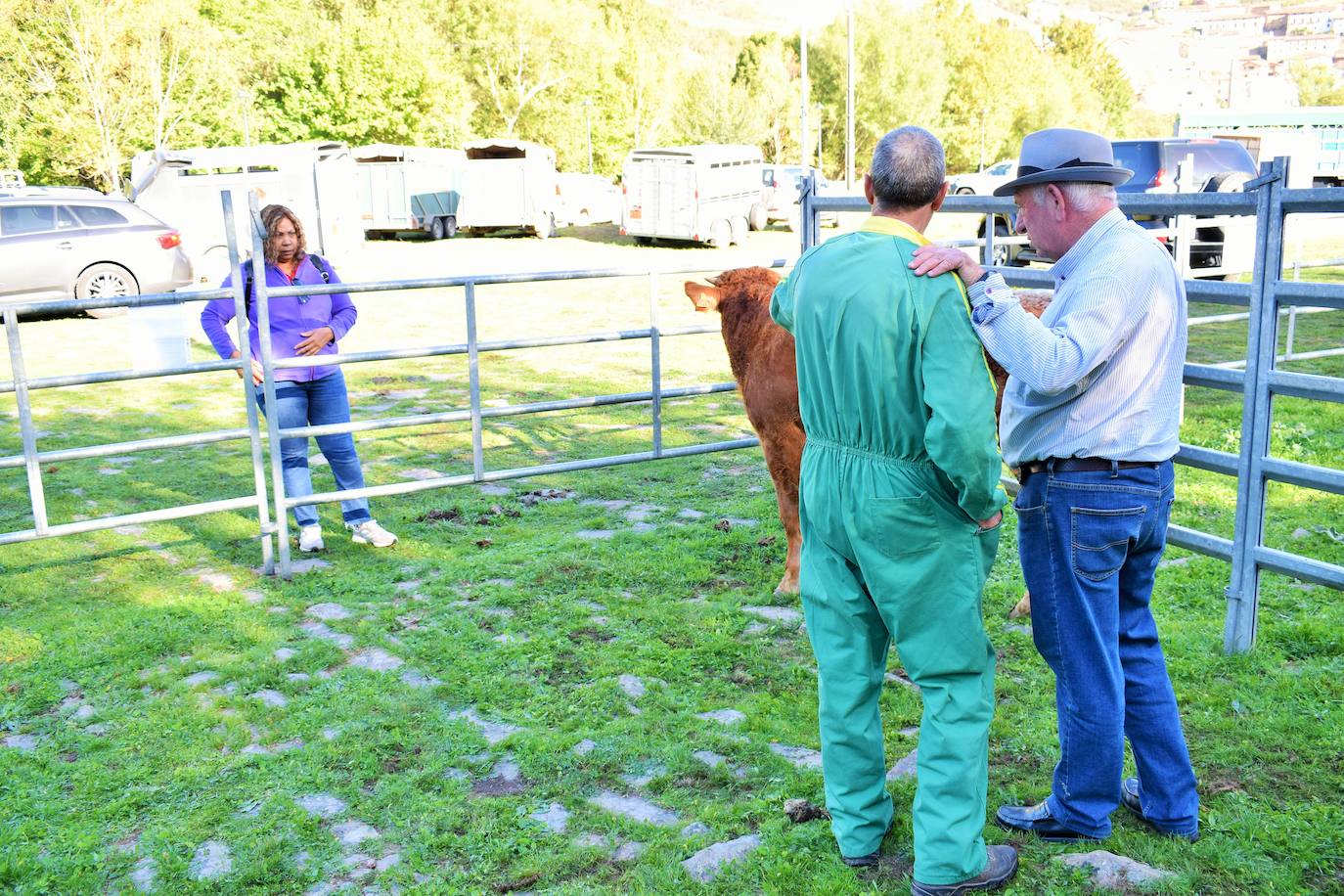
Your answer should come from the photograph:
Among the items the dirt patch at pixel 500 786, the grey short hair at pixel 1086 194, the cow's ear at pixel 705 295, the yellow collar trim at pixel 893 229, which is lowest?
the dirt patch at pixel 500 786

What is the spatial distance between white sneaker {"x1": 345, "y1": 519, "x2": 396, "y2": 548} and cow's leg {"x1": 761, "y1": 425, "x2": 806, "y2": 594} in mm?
2360

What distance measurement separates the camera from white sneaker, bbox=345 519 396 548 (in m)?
6.54

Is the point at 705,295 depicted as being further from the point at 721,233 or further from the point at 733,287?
the point at 721,233

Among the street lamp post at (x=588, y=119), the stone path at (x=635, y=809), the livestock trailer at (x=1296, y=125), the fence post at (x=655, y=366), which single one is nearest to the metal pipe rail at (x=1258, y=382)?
the stone path at (x=635, y=809)

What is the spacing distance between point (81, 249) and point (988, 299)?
667 inches

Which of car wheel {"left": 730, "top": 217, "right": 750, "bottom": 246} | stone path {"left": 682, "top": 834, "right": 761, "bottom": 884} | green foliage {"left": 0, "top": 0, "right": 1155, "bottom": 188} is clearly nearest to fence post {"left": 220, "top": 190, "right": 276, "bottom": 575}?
stone path {"left": 682, "top": 834, "right": 761, "bottom": 884}

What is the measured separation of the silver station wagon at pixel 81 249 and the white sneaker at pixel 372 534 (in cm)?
1161

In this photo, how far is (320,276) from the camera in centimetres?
647

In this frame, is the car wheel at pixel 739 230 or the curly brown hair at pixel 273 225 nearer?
the curly brown hair at pixel 273 225

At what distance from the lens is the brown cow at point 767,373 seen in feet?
17.6

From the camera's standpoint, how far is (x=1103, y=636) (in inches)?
123

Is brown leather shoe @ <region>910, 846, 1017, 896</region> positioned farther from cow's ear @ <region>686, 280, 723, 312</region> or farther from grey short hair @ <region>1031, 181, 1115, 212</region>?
cow's ear @ <region>686, 280, 723, 312</region>

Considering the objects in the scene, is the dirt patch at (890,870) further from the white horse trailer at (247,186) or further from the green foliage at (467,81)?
the green foliage at (467,81)

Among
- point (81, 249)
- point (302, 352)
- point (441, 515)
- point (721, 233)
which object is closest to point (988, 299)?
point (302, 352)
